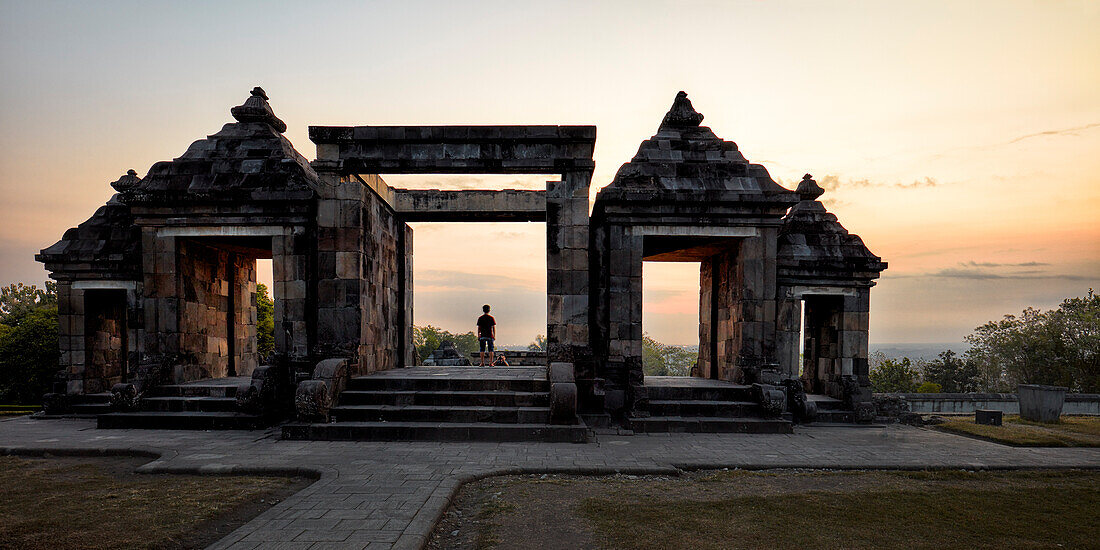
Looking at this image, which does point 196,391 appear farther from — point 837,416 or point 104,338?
point 837,416

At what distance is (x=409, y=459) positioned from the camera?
768 cm

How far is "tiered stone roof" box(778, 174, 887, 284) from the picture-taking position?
501 inches

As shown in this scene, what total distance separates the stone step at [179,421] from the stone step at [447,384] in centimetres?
212

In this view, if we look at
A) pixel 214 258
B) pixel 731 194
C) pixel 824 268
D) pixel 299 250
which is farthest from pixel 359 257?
pixel 824 268

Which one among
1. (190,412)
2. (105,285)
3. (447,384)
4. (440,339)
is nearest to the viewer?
(447,384)

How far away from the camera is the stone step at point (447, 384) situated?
34.4 ft

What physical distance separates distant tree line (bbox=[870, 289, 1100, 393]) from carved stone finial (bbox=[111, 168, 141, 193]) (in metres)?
32.2

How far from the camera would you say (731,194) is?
11.2 m

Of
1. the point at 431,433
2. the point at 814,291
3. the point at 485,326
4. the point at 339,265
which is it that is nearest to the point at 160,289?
the point at 339,265

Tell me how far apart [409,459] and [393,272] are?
7251 mm

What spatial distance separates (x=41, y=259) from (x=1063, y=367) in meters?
43.3

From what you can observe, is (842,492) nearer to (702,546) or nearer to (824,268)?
(702,546)

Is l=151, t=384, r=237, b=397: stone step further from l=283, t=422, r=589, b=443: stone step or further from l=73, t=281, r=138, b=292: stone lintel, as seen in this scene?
l=73, t=281, r=138, b=292: stone lintel

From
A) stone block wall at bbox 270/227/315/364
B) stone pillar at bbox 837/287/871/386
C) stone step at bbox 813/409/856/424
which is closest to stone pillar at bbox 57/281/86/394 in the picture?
stone block wall at bbox 270/227/315/364
